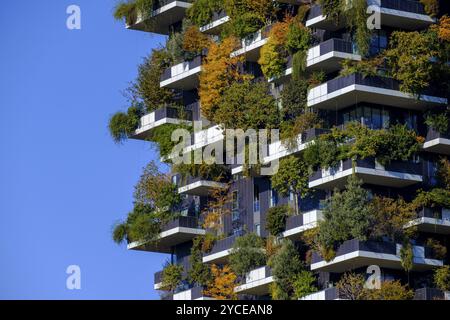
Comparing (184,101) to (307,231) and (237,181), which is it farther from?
(307,231)

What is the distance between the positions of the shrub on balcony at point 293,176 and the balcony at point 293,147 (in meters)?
0.48

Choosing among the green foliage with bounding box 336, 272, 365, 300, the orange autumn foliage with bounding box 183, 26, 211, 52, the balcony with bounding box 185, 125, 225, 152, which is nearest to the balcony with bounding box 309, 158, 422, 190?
Answer: the green foliage with bounding box 336, 272, 365, 300

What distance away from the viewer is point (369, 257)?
17538 centimetres

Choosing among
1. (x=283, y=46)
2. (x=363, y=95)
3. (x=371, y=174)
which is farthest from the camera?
(x=283, y=46)

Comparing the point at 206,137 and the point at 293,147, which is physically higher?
the point at 206,137

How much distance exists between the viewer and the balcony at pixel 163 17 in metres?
195

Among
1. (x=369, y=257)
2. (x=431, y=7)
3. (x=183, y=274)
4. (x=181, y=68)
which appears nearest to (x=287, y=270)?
(x=369, y=257)

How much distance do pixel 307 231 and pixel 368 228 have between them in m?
4.79

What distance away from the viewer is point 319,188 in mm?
181250

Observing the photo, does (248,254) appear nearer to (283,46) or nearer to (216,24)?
(283,46)

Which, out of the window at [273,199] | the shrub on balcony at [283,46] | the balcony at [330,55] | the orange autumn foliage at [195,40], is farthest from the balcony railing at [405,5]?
the orange autumn foliage at [195,40]

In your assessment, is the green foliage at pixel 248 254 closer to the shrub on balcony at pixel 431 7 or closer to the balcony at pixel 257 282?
the balcony at pixel 257 282

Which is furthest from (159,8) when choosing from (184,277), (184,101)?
(184,277)

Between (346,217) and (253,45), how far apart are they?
17660mm
